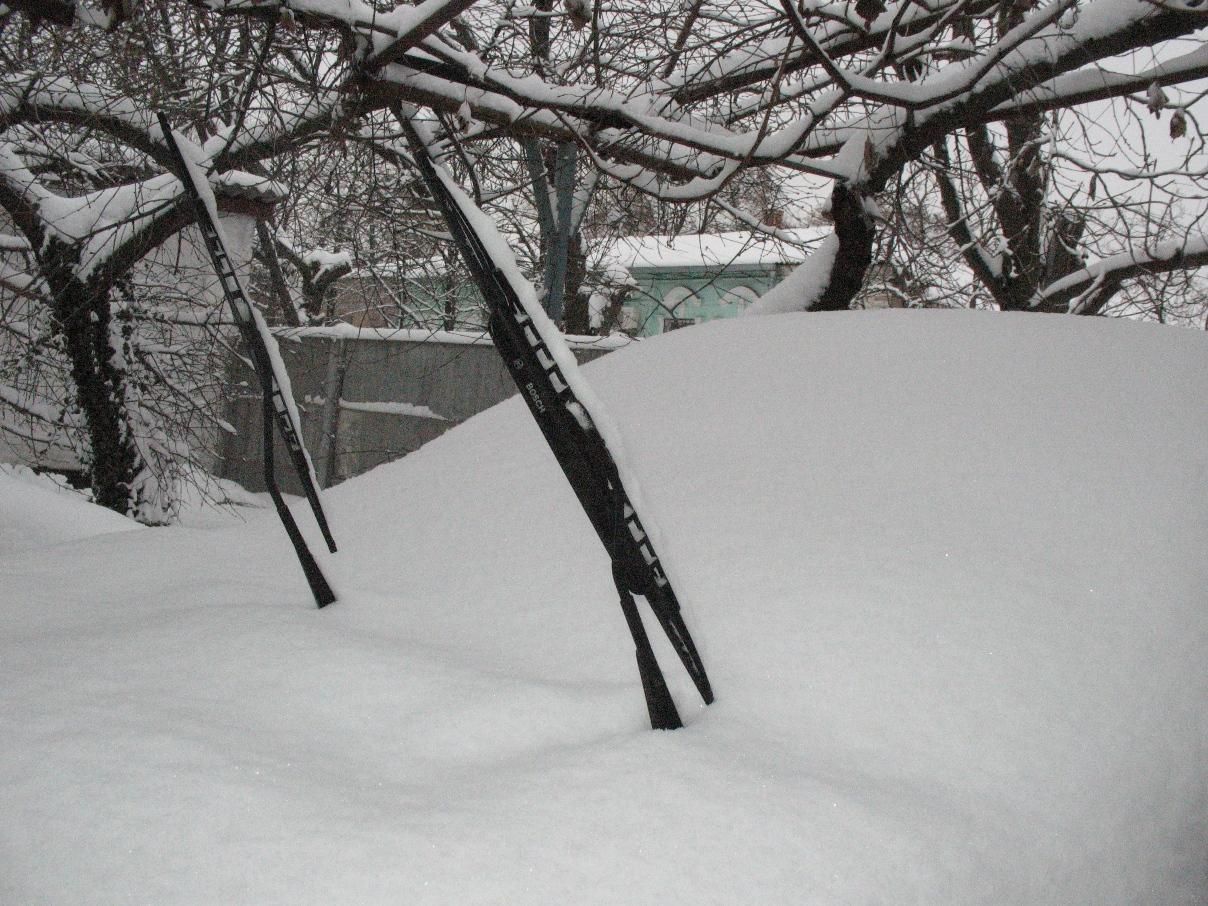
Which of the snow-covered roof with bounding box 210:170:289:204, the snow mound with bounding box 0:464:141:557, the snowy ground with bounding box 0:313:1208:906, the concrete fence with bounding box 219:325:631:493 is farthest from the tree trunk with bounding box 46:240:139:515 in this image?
the snowy ground with bounding box 0:313:1208:906

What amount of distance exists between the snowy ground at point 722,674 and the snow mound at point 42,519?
1.52m

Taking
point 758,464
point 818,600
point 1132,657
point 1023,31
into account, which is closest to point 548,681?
point 818,600

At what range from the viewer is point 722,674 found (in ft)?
4.80

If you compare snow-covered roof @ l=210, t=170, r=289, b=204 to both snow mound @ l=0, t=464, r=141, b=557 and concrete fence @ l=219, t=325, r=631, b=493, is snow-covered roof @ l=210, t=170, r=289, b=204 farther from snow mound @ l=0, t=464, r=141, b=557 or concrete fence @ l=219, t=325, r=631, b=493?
concrete fence @ l=219, t=325, r=631, b=493

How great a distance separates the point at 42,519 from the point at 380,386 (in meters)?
4.44

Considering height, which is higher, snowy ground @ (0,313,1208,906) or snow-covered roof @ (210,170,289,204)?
snow-covered roof @ (210,170,289,204)

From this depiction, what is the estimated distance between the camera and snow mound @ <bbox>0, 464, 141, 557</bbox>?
148 inches

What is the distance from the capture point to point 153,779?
44.2 inches

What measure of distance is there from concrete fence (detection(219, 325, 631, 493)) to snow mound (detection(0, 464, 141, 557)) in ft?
11.0

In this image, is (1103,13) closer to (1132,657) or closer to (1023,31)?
(1023,31)

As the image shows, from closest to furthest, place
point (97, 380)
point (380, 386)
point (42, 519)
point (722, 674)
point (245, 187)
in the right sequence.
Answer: point (722, 674) < point (42, 519) < point (245, 187) < point (97, 380) < point (380, 386)

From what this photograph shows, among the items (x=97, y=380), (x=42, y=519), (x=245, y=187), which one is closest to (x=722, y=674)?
(x=42, y=519)

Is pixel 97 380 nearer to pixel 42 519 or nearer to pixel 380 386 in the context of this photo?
pixel 42 519

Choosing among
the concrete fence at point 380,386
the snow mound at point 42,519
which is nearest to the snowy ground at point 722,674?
the snow mound at point 42,519
